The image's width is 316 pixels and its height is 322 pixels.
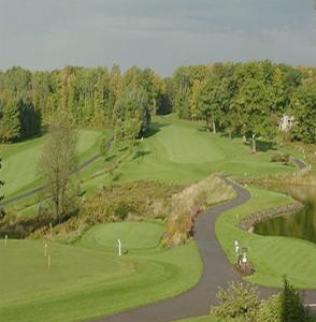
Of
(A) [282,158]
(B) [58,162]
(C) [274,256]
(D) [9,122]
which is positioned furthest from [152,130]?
(C) [274,256]

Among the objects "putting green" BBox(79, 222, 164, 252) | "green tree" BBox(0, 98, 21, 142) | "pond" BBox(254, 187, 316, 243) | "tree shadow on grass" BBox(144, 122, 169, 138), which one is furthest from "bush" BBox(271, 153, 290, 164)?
"green tree" BBox(0, 98, 21, 142)

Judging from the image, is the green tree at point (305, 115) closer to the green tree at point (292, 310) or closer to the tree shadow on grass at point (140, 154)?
the tree shadow on grass at point (140, 154)

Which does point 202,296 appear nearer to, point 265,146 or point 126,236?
point 126,236

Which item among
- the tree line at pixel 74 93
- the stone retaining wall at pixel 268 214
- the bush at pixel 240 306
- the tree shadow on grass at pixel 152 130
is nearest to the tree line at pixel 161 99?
the tree line at pixel 74 93

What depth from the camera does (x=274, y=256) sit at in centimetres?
3706

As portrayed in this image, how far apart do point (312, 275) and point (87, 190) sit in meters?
43.1

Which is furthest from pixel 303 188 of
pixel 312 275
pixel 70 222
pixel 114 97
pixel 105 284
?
pixel 114 97

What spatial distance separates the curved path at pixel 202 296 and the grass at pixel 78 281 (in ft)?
1.64

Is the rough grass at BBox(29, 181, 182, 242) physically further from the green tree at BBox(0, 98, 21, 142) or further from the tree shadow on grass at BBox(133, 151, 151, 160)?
the green tree at BBox(0, 98, 21, 142)

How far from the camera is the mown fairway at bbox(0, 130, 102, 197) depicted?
269 feet

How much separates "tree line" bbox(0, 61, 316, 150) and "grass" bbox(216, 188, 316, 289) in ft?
160

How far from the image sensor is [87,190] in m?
73.1

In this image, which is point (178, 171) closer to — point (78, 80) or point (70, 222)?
point (70, 222)

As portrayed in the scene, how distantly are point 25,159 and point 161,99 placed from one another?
99.1 meters
